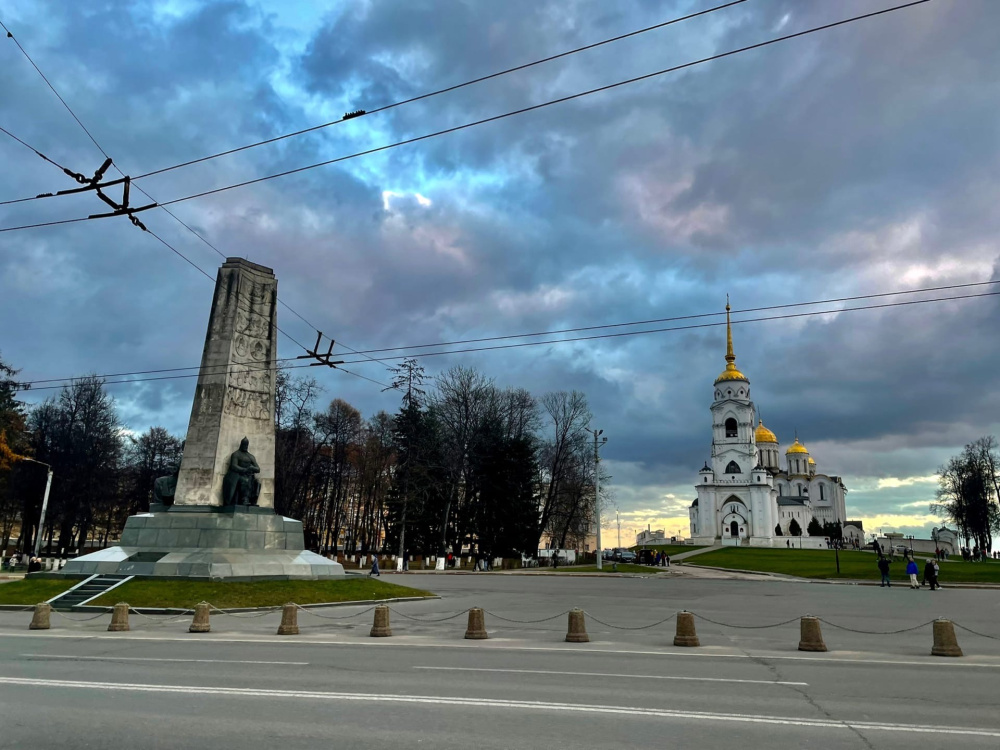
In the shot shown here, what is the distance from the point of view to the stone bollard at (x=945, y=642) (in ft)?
39.7

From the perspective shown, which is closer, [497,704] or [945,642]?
[497,704]

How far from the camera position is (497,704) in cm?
773

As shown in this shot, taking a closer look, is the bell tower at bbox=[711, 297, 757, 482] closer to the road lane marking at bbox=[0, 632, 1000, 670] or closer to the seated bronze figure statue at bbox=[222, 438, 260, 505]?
the seated bronze figure statue at bbox=[222, 438, 260, 505]

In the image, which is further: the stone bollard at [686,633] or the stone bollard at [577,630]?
the stone bollard at [577,630]

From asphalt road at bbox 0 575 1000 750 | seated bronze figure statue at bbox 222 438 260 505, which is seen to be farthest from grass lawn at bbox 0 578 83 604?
seated bronze figure statue at bbox 222 438 260 505

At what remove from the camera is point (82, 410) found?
5459cm

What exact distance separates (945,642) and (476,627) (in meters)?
8.63

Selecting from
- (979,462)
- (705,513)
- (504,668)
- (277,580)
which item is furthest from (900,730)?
(705,513)

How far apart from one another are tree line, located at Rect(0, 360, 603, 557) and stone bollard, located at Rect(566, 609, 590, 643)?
37400 millimetres

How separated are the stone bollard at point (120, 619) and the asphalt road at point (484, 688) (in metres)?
0.35

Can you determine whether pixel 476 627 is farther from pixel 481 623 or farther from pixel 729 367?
pixel 729 367

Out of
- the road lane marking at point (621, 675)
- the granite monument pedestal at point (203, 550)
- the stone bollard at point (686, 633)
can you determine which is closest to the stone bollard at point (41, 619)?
the granite monument pedestal at point (203, 550)

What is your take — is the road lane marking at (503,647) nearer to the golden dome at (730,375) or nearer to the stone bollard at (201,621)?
the stone bollard at (201,621)

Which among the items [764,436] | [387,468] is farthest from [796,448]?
[387,468]
